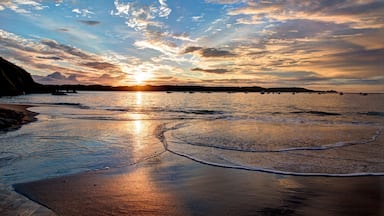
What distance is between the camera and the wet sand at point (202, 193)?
17.9 feet

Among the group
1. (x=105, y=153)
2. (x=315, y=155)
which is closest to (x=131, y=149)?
(x=105, y=153)

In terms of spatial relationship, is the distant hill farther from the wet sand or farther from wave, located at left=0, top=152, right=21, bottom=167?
the wet sand

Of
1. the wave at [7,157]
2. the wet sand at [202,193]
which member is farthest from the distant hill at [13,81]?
the wet sand at [202,193]

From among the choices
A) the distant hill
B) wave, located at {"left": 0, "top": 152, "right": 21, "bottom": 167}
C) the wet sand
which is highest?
the distant hill

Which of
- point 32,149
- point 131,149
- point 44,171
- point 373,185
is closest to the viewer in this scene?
point 373,185

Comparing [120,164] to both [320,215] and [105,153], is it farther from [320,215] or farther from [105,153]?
[320,215]

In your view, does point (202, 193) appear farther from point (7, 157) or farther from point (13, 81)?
point (13, 81)

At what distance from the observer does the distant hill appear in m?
74.0

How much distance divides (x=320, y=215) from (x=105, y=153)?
25.8 ft

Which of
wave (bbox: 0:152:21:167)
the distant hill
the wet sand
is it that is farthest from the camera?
the distant hill

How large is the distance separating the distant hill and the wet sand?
265ft

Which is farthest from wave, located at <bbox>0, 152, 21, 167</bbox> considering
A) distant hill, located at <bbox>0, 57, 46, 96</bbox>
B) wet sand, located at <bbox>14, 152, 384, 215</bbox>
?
distant hill, located at <bbox>0, 57, 46, 96</bbox>

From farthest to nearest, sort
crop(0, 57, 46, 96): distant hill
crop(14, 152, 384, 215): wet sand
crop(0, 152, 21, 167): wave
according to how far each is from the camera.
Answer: crop(0, 57, 46, 96): distant hill → crop(0, 152, 21, 167): wave → crop(14, 152, 384, 215): wet sand

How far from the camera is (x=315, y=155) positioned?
10.9 m
